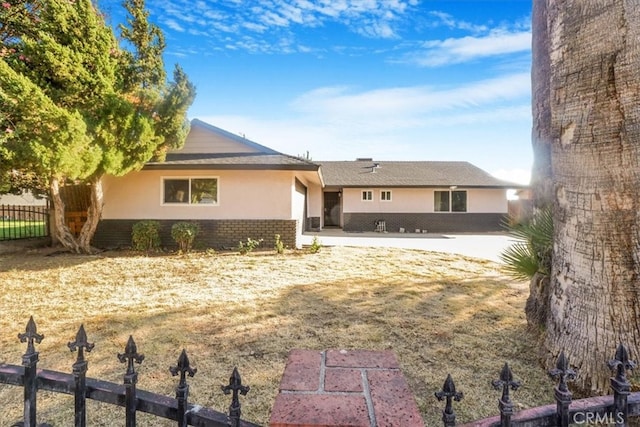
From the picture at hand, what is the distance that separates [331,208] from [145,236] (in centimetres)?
1510

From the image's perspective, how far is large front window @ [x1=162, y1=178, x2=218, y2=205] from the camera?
1150 centimetres

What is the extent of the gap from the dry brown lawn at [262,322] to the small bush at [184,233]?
2019 millimetres

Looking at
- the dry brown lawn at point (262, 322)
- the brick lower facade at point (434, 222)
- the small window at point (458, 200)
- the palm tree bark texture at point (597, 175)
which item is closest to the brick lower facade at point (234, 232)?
the dry brown lawn at point (262, 322)

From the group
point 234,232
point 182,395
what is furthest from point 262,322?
point 234,232

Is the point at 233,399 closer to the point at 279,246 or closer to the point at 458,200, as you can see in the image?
the point at 279,246

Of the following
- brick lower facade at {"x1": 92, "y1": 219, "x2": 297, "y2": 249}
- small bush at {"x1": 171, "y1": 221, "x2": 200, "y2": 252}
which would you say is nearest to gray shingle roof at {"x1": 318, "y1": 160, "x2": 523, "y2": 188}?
brick lower facade at {"x1": 92, "y1": 219, "x2": 297, "y2": 249}

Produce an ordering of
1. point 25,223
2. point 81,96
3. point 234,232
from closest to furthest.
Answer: point 81,96
point 234,232
point 25,223

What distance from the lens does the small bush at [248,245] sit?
35.0ft

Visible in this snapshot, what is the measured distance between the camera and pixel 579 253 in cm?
250

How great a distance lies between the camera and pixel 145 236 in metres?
10.8

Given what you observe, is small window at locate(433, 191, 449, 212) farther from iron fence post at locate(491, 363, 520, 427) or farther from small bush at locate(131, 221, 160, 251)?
iron fence post at locate(491, 363, 520, 427)

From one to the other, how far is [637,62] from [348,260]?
7.87 meters

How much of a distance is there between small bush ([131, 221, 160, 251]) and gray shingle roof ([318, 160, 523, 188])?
37.7ft

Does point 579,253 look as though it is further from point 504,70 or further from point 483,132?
point 483,132
